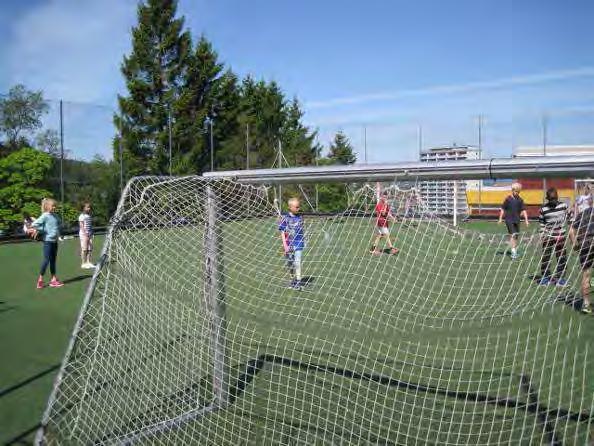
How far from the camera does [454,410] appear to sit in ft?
13.4

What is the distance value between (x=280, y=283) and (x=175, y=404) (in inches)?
105

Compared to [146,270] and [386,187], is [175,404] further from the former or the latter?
[386,187]

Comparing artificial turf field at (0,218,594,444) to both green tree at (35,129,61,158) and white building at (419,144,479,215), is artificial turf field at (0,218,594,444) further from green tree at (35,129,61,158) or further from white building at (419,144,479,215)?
green tree at (35,129,61,158)

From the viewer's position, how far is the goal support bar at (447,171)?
101 inches

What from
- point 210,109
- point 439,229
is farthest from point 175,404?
point 210,109

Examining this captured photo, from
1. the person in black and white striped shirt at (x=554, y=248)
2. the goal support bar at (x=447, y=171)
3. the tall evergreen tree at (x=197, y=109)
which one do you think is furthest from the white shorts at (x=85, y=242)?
the tall evergreen tree at (x=197, y=109)

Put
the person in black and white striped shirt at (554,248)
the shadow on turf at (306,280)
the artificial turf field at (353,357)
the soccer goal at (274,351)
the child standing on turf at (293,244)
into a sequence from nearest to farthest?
the person in black and white striped shirt at (554,248) → the soccer goal at (274,351) → the artificial turf field at (353,357) → the child standing on turf at (293,244) → the shadow on turf at (306,280)

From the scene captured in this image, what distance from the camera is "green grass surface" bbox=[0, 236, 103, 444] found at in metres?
4.24

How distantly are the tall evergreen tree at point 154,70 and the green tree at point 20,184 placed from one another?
7.24 metres

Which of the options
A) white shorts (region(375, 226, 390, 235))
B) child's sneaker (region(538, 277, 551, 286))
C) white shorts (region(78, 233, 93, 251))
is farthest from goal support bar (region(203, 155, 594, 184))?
white shorts (region(78, 233, 93, 251))

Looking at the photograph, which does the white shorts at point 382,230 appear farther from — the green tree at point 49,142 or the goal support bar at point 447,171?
the green tree at point 49,142

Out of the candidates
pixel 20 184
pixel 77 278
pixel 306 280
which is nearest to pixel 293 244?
pixel 306 280

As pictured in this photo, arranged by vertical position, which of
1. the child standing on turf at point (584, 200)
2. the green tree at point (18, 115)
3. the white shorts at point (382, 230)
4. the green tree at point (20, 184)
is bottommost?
the white shorts at point (382, 230)

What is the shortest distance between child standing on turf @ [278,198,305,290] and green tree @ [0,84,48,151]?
55.3 ft
